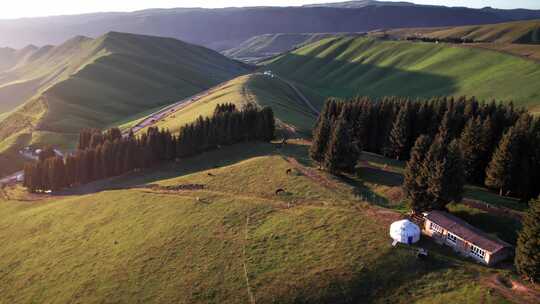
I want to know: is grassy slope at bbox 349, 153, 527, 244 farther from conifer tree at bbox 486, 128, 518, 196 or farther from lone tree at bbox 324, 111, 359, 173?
lone tree at bbox 324, 111, 359, 173

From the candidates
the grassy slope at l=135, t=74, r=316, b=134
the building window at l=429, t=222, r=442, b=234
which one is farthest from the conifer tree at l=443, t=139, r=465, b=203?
the grassy slope at l=135, t=74, r=316, b=134

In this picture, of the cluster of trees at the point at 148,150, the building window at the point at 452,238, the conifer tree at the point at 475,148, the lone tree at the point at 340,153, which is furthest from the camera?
the cluster of trees at the point at 148,150

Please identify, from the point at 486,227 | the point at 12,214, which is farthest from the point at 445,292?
the point at 12,214

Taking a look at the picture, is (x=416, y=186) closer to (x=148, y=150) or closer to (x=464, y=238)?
(x=464, y=238)

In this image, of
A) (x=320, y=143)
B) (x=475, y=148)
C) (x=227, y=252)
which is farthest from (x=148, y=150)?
(x=475, y=148)

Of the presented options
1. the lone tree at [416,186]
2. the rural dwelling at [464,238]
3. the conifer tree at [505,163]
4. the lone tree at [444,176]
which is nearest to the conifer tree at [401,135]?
the conifer tree at [505,163]

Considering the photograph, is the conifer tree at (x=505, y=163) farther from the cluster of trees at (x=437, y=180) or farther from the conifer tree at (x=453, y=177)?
the conifer tree at (x=453, y=177)
